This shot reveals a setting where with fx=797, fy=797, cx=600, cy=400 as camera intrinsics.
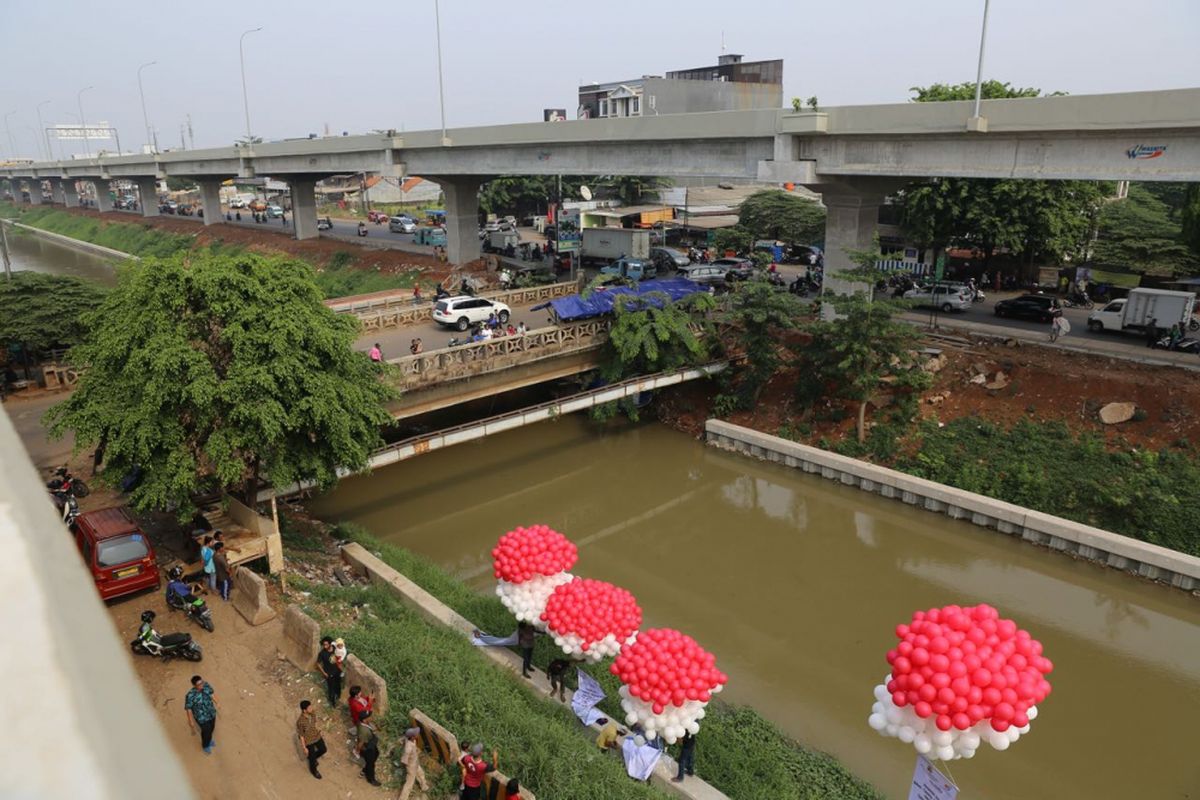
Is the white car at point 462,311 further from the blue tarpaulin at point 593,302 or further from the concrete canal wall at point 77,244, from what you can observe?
the concrete canal wall at point 77,244

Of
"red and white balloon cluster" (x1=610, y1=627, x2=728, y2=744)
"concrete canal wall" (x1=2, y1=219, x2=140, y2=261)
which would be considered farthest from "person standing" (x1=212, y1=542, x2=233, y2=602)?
"concrete canal wall" (x1=2, y1=219, x2=140, y2=261)

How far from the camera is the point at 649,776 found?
11617mm

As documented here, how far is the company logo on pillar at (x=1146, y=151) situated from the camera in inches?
818

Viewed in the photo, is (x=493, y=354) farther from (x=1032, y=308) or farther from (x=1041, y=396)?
(x=1032, y=308)

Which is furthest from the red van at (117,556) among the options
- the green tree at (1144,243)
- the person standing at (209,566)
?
the green tree at (1144,243)

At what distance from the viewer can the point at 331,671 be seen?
1206 centimetres

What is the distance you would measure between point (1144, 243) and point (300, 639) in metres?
41.6

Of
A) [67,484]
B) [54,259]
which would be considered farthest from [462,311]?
[54,259]

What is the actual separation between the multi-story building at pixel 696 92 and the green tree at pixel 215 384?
5957 centimetres

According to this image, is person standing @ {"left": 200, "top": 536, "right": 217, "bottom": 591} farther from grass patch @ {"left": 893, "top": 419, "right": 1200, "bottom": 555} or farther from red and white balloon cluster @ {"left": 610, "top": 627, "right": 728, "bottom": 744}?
grass patch @ {"left": 893, "top": 419, "right": 1200, "bottom": 555}

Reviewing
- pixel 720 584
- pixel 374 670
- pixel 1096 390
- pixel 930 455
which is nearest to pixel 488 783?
pixel 374 670

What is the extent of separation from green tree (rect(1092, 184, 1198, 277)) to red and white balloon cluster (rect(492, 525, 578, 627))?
37554 millimetres

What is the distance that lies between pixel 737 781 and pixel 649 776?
1.52 metres

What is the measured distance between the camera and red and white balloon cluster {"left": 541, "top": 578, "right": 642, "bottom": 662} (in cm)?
1236
